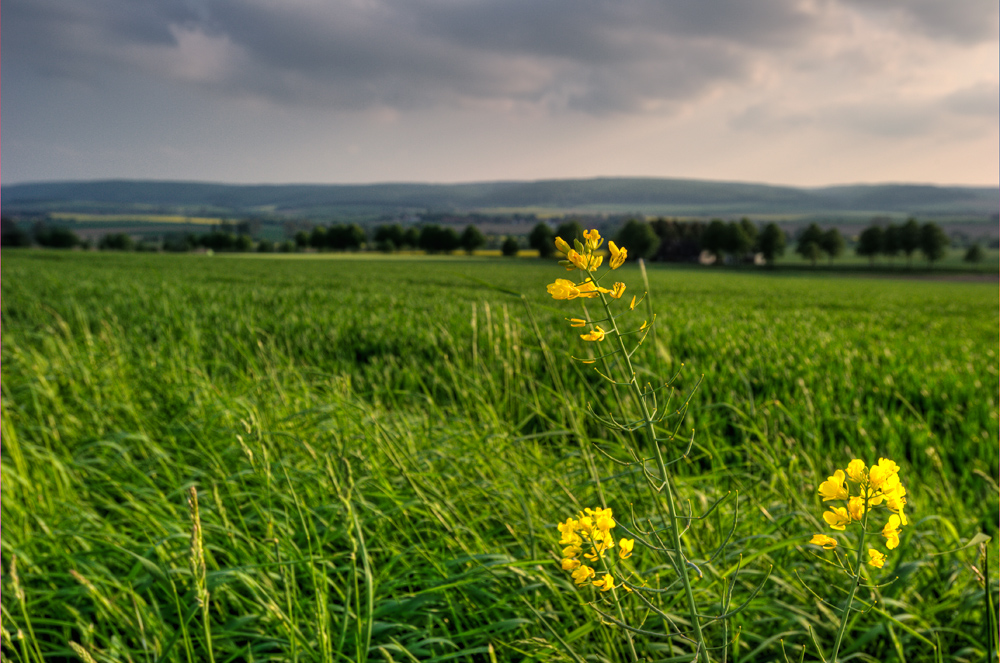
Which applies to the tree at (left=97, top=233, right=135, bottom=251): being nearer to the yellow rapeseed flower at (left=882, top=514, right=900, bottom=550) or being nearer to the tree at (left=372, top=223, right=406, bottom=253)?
the tree at (left=372, top=223, right=406, bottom=253)

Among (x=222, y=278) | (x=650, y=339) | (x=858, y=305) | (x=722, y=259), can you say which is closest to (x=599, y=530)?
(x=650, y=339)

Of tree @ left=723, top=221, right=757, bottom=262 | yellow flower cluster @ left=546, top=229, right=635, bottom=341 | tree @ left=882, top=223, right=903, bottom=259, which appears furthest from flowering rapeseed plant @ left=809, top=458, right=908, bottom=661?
tree @ left=882, top=223, right=903, bottom=259

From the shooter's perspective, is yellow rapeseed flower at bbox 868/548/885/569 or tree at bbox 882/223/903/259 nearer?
yellow rapeseed flower at bbox 868/548/885/569

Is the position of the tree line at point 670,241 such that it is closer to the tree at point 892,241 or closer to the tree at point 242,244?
the tree at point 892,241

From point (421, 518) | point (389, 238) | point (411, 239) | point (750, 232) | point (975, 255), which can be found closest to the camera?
point (421, 518)

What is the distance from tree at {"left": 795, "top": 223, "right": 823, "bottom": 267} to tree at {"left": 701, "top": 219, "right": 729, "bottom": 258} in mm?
12830

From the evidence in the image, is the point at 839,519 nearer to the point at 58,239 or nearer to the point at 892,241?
the point at 892,241

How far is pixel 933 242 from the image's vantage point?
7744cm

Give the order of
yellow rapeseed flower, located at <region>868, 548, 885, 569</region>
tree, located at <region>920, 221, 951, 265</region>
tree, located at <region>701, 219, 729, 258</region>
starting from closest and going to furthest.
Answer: yellow rapeseed flower, located at <region>868, 548, 885, 569</region>, tree, located at <region>920, 221, 951, 265</region>, tree, located at <region>701, 219, 729, 258</region>

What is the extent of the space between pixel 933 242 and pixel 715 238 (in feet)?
97.4

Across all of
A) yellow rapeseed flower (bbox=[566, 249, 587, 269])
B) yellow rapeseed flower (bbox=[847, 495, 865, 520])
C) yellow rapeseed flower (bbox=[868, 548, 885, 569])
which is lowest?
yellow rapeseed flower (bbox=[868, 548, 885, 569])

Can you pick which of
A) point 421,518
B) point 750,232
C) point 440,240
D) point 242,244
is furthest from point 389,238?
point 421,518

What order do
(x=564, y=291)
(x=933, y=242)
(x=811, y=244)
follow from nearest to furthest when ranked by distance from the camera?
(x=564, y=291) → (x=933, y=242) → (x=811, y=244)

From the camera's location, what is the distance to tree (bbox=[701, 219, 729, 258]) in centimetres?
8150
